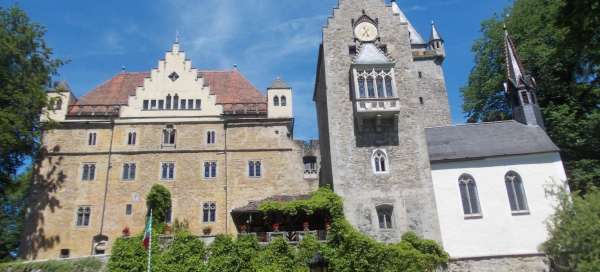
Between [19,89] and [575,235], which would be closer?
[575,235]

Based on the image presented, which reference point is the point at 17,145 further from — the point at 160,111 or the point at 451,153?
the point at 451,153

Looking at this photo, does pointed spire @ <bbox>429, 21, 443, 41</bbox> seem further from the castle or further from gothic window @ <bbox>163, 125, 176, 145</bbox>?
gothic window @ <bbox>163, 125, 176, 145</bbox>

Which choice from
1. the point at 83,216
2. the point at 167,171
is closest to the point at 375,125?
the point at 167,171

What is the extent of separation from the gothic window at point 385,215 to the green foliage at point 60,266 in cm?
1390

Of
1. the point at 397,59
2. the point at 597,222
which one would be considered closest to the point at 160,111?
the point at 397,59

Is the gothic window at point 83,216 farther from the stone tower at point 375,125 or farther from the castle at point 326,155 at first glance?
the stone tower at point 375,125

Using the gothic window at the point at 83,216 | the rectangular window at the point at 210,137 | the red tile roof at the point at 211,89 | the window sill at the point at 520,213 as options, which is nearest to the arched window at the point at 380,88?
the window sill at the point at 520,213

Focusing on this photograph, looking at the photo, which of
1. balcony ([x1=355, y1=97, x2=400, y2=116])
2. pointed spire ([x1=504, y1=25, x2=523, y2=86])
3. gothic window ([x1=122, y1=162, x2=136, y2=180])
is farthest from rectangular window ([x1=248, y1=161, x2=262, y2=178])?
pointed spire ([x1=504, y1=25, x2=523, y2=86])

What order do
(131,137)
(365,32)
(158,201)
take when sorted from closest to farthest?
(365,32) < (158,201) < (131,137)

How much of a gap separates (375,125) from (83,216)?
20042 millimetres

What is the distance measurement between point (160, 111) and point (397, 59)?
56.2ft

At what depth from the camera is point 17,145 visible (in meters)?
27.4

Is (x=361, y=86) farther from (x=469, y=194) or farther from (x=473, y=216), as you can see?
(x=473, y=216)

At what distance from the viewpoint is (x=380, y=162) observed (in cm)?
2412
